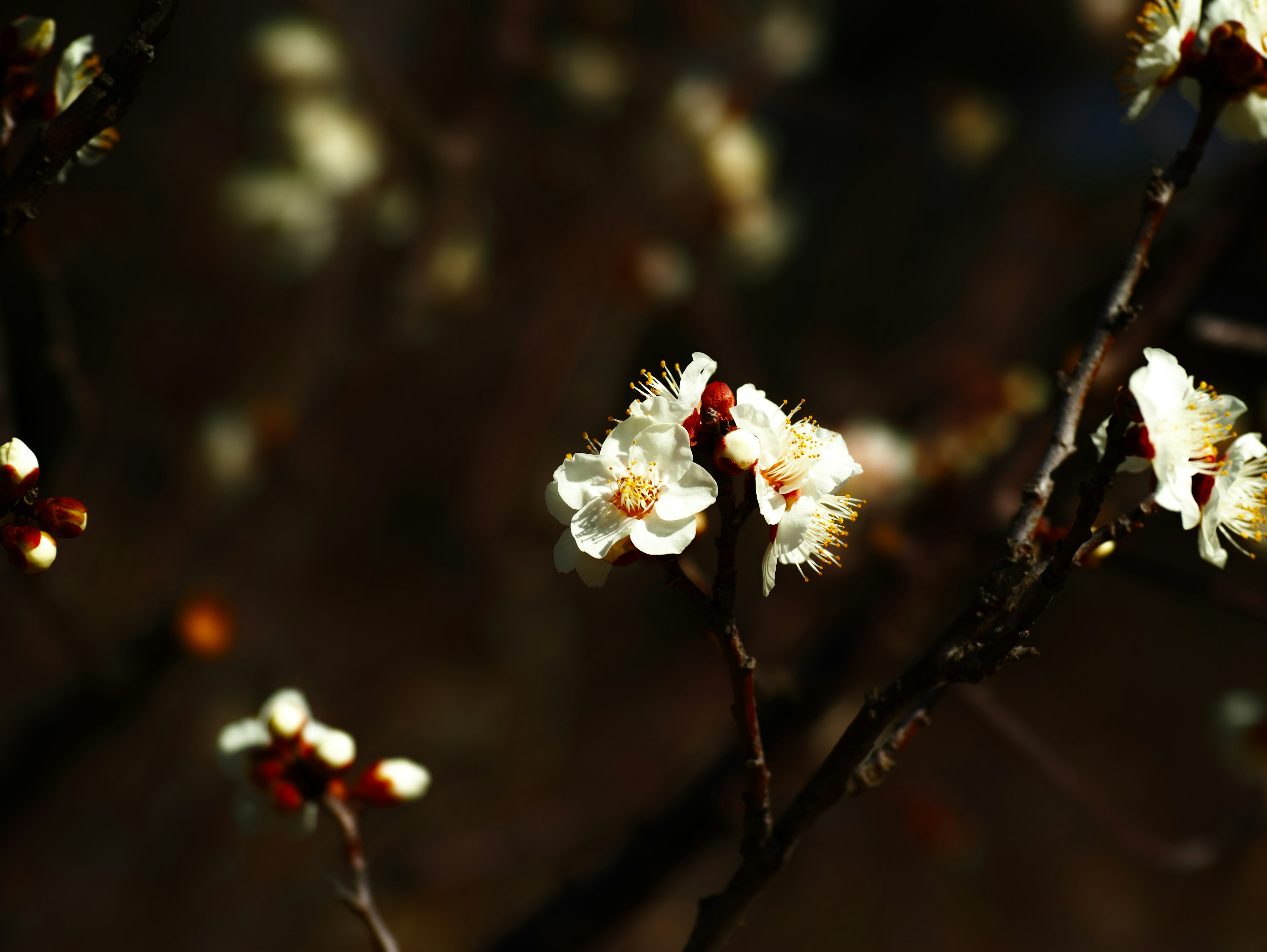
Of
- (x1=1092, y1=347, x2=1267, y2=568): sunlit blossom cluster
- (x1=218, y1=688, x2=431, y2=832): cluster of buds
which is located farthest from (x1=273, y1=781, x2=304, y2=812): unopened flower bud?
(x1=1092, y1=347, x2=1267, y2=568): sunlit blossom cluster

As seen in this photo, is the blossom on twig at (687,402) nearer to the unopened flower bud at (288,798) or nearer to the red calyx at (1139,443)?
the red calyx at (1139,443)

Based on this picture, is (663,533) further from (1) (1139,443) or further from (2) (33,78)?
(2) (33,78)

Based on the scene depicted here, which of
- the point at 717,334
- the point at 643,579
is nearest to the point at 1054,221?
the point at 717,334

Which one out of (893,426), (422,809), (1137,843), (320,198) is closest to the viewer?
(1137,843)

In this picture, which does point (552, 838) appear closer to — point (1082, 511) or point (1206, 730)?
point (1082, 511)

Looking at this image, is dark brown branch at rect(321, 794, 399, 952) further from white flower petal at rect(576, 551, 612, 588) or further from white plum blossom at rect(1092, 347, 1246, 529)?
white plum blossom at rect(1092, 347, 1246, 529)

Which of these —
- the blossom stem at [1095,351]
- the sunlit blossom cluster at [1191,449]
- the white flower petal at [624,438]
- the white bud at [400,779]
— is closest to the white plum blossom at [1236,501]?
the sunlit blossom cluster at [1191,449]
